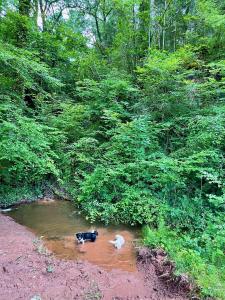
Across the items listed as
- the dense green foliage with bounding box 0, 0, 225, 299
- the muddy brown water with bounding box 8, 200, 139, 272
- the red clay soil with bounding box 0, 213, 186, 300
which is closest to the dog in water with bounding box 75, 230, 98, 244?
the muddy brown water with bounding box 8, 200, 139, 272

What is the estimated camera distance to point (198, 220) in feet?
16.7

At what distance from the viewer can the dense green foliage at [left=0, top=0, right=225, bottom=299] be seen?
5.14 metres

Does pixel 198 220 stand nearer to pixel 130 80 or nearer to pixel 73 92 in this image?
pixel 130 80

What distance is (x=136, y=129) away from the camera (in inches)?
255

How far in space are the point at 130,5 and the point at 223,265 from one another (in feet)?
30.4

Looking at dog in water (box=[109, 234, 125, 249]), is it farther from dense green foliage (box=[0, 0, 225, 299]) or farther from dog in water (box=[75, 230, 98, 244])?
dense green foliage (box=[0, 0, 225, 299])

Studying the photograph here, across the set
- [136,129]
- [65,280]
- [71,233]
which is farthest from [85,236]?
[136,129]

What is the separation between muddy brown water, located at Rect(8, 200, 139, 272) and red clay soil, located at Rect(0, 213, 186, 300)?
264 millimetres

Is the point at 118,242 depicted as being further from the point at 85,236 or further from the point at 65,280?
the point at 65,280

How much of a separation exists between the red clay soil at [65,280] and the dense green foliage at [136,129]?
0.55 m

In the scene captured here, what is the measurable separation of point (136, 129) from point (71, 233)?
2900 mm

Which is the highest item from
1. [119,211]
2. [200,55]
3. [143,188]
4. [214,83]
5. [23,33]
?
[23,33]

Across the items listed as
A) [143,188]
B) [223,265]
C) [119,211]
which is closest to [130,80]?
[143,188]

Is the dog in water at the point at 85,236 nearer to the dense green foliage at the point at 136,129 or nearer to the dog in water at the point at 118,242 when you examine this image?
the dog in water at the point at 118,242
